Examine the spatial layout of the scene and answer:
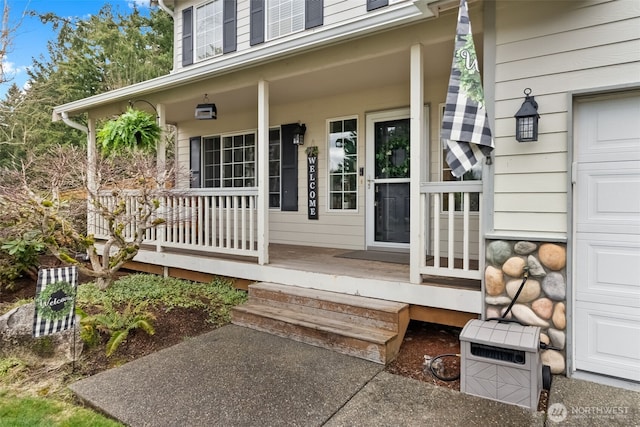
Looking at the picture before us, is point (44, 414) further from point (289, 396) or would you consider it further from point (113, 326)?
→ point (289, 396)

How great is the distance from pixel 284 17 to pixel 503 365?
593 cm

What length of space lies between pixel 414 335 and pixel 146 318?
2.47 meters

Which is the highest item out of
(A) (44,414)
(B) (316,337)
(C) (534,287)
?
(C) (534,287)

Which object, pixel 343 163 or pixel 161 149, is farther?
pixel 343 163

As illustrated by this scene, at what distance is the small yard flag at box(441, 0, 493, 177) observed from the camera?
254 centimetres

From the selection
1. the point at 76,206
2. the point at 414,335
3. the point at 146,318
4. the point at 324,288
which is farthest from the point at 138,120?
the point at 414,335

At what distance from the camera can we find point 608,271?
2.61 metres

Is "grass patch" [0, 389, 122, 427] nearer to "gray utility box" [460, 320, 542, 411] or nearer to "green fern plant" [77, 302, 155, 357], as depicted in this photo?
"green fern plant" [77, 302, 155, 357]

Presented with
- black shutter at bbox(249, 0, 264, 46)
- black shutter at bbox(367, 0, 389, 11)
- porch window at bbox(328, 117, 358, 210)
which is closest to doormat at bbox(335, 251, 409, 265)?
porch window at bbox(328, 117, 358, 210)

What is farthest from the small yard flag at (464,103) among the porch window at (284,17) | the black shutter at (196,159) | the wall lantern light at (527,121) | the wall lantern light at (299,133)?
the black shutter at (196,159)

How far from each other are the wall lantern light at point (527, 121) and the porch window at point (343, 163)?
9.06ft

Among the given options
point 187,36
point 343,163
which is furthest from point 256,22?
point 343,163

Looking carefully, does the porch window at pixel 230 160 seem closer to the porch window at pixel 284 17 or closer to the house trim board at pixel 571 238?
the porch window at pixel 284 17

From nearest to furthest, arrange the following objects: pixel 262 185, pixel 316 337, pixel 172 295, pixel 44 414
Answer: pixel 44 414
pixel 316 337
pixel 262 185
pixel 172 295
